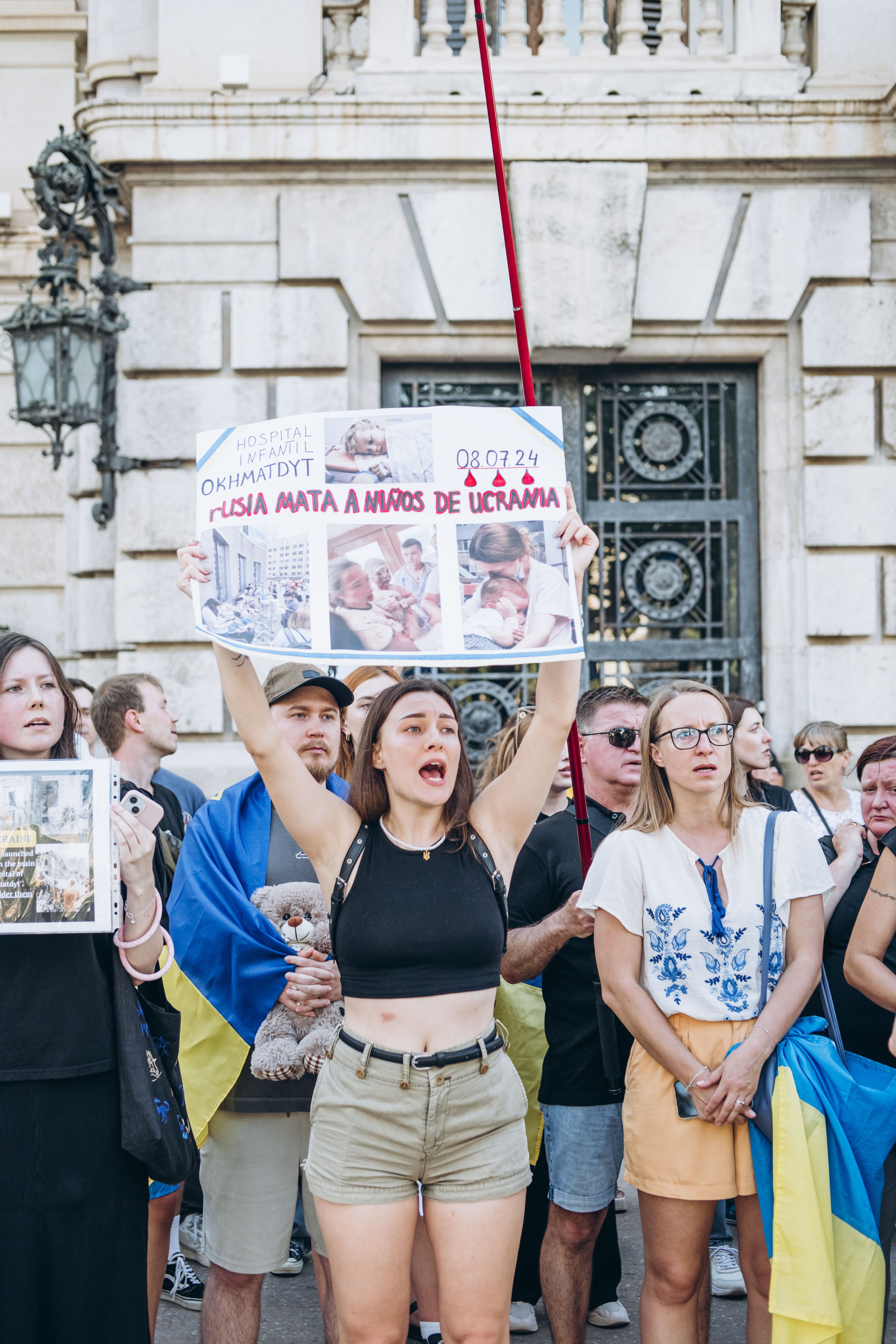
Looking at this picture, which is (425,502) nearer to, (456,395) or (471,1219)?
(471,1219)

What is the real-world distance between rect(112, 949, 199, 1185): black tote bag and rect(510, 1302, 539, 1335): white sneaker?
5.33ft

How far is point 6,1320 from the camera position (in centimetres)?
277

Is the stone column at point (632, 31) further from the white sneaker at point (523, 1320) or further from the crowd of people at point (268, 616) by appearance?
the white sneaker at point (523, 1320)

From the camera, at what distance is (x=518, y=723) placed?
14.5ft

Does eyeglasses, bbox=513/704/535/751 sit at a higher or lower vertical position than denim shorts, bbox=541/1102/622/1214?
higher

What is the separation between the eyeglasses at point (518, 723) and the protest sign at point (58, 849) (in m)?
1.74

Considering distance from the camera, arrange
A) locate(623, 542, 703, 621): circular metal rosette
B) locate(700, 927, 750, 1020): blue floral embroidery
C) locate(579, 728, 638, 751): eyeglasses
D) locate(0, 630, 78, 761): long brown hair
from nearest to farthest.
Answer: locate(0, 630, 78, 761): long brown hair, locate(700, 927, 750, 1020): blue floral embroidery, locate(579, 728, 638, 751): eyeglasses, locate(623, 542, 703, 621): circular metal rosette

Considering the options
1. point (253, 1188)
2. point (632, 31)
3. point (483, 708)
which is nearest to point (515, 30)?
point (632, 31)

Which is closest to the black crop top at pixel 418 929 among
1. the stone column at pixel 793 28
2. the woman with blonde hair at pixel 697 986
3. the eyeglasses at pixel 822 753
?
the woman with blonde hair at pixel 697 986

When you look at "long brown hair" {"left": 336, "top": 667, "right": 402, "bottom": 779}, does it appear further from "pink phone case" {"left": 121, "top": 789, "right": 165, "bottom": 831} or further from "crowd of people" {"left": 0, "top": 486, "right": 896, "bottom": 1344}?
"pink phone case" {"left": 121, "top": 789, "right": 165, "bottom": 831}

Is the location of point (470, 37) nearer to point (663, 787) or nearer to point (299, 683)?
point (299, 683)

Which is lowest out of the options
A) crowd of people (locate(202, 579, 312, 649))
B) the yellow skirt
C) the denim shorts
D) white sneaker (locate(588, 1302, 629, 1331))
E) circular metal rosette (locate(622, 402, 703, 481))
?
white sneaker (locate(588, 1302, 629, 1331))

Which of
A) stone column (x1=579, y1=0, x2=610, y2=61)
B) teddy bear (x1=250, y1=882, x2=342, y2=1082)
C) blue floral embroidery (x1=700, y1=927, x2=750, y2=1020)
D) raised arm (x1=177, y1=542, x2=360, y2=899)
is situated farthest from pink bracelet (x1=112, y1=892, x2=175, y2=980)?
stone column (x1=579, y1=0, x2=610, y2=61)

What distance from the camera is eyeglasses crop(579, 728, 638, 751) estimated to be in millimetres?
4059
